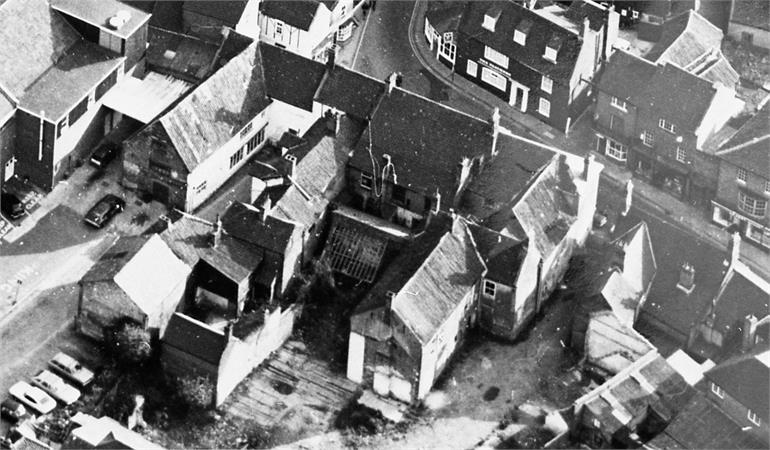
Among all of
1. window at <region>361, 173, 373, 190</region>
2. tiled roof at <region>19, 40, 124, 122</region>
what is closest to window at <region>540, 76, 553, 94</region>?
window at <region>361, 173, 373, 190</region>

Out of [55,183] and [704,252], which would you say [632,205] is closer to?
[704,252]

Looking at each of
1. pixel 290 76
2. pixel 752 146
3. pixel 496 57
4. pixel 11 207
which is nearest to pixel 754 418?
pixel 752 146

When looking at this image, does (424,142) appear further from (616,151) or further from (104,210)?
(104,210)

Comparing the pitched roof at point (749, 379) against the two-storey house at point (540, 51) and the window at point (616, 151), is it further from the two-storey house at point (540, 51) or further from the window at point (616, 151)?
the two-storey house at point (540, 51)

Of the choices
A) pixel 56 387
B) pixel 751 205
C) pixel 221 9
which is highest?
pixel 221 9

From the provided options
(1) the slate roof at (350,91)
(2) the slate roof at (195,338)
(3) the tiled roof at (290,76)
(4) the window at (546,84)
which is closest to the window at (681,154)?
(4) the window at (546,84)
